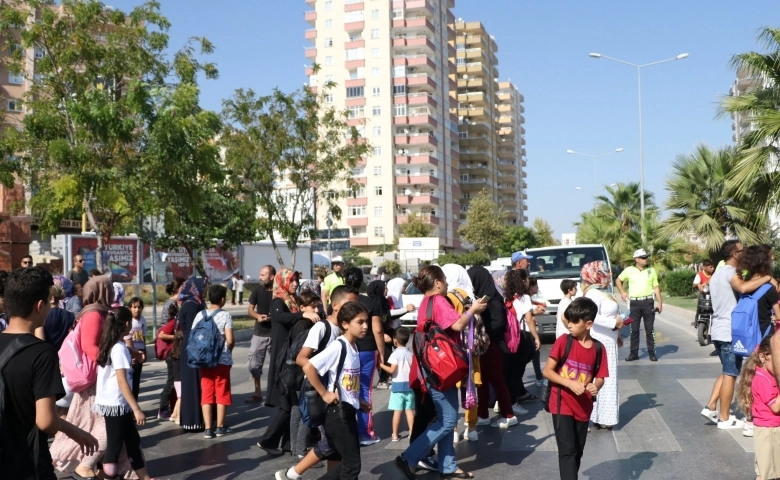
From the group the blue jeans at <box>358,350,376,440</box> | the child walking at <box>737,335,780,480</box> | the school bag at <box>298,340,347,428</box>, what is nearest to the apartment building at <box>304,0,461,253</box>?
the blue jeans at <box>358,350,376,440</box>

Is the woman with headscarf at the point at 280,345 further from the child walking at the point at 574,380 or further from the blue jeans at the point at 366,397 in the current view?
the child walking at the point at 574,380

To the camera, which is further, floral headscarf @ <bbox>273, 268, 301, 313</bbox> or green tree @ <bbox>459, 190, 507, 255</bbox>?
green tree @ <bbox>459, 190, 507, 255</bbox>

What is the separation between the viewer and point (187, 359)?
350 inches

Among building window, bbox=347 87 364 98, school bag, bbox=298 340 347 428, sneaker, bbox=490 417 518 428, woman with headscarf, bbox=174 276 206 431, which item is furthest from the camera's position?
building window, bbox=347 87 364 98

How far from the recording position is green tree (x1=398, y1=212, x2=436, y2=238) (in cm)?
8125

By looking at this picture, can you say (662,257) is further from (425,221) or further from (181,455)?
(425,221)

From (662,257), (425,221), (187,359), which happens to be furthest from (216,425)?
(425,221)

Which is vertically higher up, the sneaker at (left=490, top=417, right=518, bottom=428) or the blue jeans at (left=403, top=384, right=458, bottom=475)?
the blue jeans at (left=403, top=384, right=458, bottom=475)

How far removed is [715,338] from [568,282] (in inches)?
71.0

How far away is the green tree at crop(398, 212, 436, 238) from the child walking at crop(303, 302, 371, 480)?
246ft

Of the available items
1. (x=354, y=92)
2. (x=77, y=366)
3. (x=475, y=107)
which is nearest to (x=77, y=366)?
(x=77, y=366)

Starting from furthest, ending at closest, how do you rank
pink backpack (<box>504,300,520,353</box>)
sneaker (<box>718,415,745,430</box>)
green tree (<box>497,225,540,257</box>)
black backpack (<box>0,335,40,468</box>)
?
green tree (<box>497,225,540,257</box>)
pink backpack (<box>504,300,520,353</box>)
sneaker (<box>718,415,745,430</box>)
black backpack (<box>0,335,40,468</box>)

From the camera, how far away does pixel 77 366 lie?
669 cm

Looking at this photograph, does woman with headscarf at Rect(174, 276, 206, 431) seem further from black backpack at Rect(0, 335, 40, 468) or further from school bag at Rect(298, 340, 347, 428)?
black backpack at Rect(0, 335, 40, 468)
